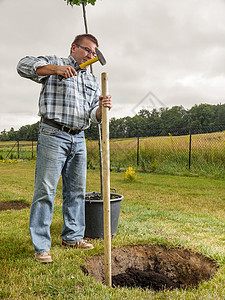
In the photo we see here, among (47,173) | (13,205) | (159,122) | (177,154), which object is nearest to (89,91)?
(47,173)

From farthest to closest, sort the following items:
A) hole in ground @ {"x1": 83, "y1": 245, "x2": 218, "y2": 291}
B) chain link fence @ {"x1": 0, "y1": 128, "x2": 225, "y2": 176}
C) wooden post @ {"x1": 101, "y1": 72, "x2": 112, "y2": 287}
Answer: chain link fence @ {"x1": 0, "y1": 128, "x2": 225, "y2": 176} → hole in ground @ {"x1": 83, "y1": 245, "x2": 218, "y2": 291} → wooden post @ {"x1": 101, "y1": 72, "x2": 112, "y2": 287}

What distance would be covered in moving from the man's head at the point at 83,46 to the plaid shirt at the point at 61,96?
0.25 feet

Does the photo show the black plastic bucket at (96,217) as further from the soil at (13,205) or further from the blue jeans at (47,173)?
the soil at (13,205)

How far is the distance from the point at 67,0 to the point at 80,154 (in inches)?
66.1

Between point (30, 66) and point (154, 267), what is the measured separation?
204 centimetres

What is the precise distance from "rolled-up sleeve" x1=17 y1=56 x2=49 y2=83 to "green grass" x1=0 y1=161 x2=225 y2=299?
1.54m

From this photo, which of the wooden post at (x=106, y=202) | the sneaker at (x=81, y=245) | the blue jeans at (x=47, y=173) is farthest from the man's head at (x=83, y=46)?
the sneaker at (x=81, y=245)

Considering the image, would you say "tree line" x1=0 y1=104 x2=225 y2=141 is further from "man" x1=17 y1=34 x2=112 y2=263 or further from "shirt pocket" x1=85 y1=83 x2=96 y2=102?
"man" x1=17 y1=34 x2=112 y2=263

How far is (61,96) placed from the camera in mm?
2348

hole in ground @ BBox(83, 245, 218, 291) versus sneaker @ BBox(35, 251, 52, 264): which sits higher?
sneaker @ BBox(35, 251, 52, 264)

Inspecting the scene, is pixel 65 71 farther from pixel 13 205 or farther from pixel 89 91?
pixel 13 205

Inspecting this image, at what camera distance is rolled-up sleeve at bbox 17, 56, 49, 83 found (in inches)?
83.4

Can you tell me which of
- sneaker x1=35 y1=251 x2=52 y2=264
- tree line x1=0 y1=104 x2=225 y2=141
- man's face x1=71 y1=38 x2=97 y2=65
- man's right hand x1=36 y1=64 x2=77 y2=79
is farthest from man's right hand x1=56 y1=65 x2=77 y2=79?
tree line x1=0 y1=104 x2=225 y2=141

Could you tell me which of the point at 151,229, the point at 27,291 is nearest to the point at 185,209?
the point at 151,229
